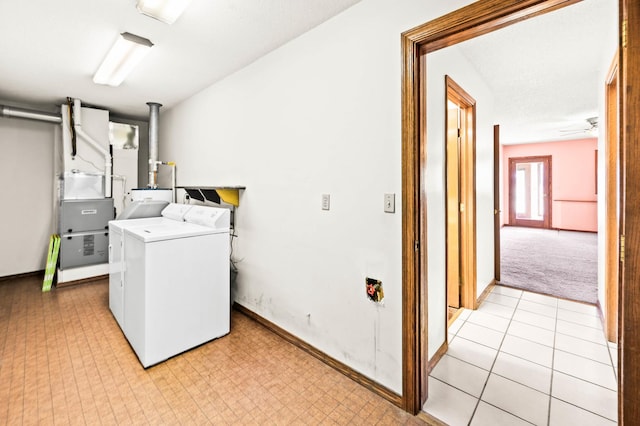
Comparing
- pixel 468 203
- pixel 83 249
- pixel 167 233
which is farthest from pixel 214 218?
pixel 83 249

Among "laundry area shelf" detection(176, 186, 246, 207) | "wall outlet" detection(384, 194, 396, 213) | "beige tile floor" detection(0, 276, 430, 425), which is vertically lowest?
"beige tile floor" detection(0, 276, 430, 425)

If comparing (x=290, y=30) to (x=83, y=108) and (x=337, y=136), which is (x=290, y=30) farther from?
(x=83, y=108)

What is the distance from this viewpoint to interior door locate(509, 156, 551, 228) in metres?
8.64

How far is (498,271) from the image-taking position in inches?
159

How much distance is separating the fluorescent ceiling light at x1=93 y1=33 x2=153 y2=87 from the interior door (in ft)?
33.1

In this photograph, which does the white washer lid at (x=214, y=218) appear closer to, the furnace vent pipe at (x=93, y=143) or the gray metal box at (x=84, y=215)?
the gray metal box at (x=84, y=215)

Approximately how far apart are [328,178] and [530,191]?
977cm

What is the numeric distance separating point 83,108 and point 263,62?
3170 millimetres

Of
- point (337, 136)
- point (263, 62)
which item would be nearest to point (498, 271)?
point (337, 136)

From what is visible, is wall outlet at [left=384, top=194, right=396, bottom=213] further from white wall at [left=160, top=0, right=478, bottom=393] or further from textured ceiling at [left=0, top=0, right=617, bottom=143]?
textured ceiling at [left=0, top=0, right=617, bottom=143]

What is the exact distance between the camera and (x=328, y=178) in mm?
2154

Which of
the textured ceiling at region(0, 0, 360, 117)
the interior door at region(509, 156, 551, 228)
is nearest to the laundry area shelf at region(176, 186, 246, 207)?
the textured ceiling at region(0, 0, 360, 117)

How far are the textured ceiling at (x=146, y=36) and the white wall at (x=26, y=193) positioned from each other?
1002 millimetres

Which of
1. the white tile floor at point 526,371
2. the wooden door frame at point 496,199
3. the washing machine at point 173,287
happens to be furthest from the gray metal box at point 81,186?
the wooden door frame at point 496,199
